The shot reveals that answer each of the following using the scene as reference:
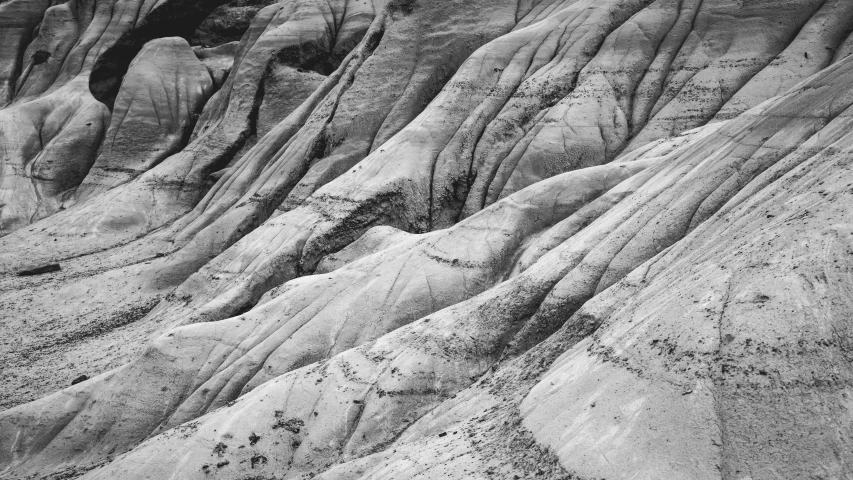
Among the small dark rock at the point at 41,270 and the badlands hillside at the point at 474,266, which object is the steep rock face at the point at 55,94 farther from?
the small dark rock at the point at 41,270

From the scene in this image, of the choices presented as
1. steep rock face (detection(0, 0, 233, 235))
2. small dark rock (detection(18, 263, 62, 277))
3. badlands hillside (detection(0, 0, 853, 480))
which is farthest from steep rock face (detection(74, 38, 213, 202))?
small dark rock (detection(18, 263, 62, 277))

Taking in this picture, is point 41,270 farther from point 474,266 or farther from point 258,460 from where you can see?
point 474,266

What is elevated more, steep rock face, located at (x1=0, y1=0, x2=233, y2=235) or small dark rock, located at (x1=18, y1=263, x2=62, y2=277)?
steep rock face, located at (x1=0, y1=0, x2=233, y2=235)

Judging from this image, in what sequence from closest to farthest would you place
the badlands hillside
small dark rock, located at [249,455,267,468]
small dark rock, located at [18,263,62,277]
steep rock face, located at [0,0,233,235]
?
the badlands hillside < small dark rock, located at [249,455,267,468] < small dark rock, located at [18,263,62,277] < steep rock face, located at [0,0,233,235]

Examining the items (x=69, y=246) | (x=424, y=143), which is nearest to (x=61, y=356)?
(x=69, y=246)

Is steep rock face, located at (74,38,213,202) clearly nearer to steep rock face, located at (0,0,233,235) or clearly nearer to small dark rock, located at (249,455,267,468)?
steep rock face, located at (0,0,233,235)

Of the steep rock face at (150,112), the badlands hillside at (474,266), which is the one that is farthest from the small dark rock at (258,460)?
the steep rock face at (150,112)

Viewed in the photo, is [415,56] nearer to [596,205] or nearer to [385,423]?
[596,205]

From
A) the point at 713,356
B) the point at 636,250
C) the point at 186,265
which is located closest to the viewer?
the point at 713,356

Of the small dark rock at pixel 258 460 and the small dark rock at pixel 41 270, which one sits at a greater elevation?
the small dark rock at pixel 258 460
